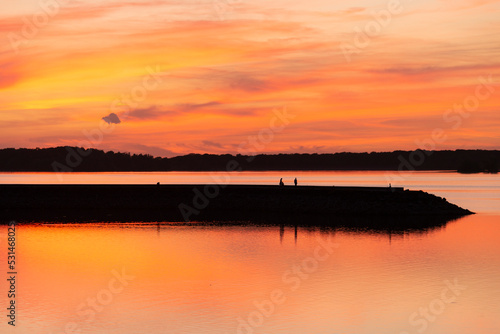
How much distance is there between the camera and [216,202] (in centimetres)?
7400

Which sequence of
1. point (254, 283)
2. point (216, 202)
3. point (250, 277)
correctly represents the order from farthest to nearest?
point (216, 202) → point (250, 277) → point (254, 283)

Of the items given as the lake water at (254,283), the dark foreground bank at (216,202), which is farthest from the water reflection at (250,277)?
the dark foreground bank at (216,202)

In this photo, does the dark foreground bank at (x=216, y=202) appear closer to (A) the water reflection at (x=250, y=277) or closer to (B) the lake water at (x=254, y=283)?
(A) the water reflection at (x=250, y=277)

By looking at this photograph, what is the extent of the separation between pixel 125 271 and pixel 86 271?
6.05 feet

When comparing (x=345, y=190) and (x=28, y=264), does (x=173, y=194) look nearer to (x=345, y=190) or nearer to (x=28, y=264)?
(x=345, y=190)

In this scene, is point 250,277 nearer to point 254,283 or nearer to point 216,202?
point 254,283

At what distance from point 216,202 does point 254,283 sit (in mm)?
44885

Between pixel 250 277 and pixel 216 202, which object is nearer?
pixel 250 277

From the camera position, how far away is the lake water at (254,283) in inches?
874

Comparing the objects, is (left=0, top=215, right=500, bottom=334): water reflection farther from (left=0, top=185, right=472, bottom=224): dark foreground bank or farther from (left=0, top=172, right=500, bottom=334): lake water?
(left=0, top=185, right=472, bottom=224): dark foreground bank

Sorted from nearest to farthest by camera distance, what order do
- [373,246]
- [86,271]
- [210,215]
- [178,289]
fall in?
[178,289] → [86,271] → [373,246] → [210,215]

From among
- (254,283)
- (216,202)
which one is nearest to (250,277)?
(254,283)

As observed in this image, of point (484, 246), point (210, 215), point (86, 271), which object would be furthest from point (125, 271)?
point (210, 215)

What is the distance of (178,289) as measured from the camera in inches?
1087
